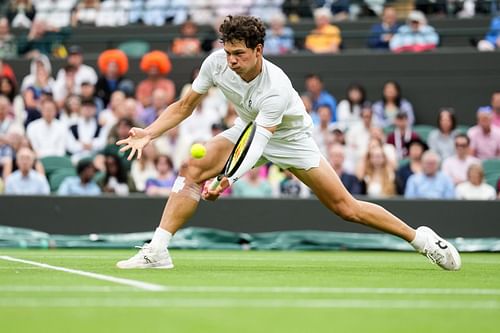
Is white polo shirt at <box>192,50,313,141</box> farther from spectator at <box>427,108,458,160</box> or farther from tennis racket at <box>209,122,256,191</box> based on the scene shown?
spectator at <box>427,108,458,160</box>

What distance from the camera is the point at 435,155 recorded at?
47.2ft

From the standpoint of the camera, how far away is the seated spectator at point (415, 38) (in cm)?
1773

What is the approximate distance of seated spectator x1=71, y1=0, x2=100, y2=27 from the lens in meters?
22.2

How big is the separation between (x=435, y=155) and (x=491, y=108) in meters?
2.54

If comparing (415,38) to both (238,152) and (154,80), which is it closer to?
(154,80)

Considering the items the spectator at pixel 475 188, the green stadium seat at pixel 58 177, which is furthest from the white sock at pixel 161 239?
the green stadium seat at pixel 58 177

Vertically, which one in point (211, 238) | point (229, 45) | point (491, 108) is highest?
point (229, 45)

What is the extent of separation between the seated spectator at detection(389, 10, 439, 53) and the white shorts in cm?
915

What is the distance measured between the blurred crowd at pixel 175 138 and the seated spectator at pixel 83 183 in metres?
0.02

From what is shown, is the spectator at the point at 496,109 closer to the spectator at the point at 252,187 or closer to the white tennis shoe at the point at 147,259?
the spectator at the point at 252,187

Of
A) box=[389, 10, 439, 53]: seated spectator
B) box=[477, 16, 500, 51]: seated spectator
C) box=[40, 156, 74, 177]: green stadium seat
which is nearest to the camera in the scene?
box=[40, 156, 74, 177]: green stadium seat

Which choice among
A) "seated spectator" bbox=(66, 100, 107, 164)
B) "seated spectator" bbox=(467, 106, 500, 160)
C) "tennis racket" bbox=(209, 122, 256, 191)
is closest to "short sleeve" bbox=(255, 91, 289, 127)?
"tennis racket" bbox=(209, 122, 256, 191)

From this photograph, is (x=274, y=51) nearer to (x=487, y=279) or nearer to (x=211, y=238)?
(x=211, y=238)

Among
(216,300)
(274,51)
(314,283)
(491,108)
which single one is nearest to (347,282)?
(314,283)
